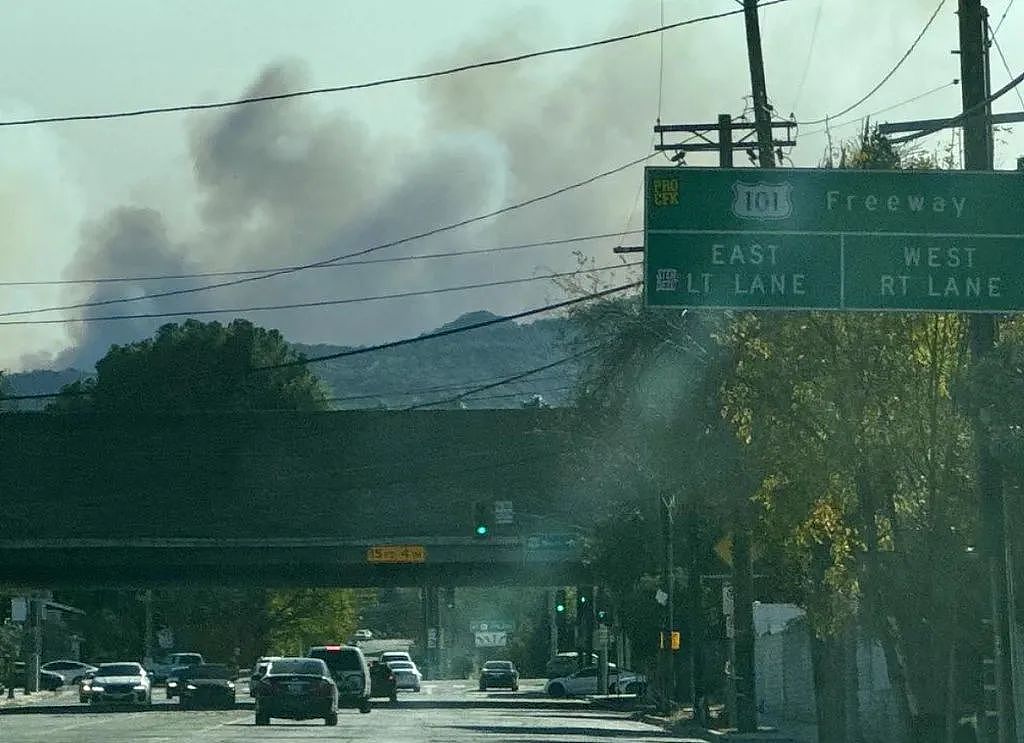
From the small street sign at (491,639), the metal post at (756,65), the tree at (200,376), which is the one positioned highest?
the tree at (200,376)

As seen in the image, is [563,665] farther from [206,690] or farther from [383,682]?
[206,690]

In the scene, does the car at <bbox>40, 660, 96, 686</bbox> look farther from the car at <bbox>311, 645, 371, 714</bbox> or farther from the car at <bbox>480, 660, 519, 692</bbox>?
the car at <bbox>311, 645, 371, 714</bbox>

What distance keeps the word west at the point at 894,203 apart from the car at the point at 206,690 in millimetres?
43395

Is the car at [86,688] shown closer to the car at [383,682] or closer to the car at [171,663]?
the car at [171,663]

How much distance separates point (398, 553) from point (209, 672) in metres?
8.10

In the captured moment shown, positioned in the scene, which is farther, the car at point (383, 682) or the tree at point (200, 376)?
the tree at point (200, 376)

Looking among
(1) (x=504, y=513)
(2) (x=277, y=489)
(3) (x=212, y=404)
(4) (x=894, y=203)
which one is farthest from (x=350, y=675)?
(3) (x=212, y=404)

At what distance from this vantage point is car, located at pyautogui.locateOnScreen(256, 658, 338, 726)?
4688cm

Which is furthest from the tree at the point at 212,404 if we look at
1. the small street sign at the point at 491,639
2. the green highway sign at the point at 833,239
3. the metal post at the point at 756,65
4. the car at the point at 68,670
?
the green highway sign at the point at 833,239

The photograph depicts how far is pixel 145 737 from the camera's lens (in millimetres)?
37438

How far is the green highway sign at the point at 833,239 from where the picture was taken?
24250 millimetres

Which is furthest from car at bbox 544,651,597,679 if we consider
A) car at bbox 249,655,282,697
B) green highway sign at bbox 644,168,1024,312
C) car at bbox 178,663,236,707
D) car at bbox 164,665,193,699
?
green highway sign at bbox 644,168,1024,312

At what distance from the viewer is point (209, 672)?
212 feet

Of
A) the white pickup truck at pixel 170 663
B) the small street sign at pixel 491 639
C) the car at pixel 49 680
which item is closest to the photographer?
the white pickup truck at pixel 170 663
